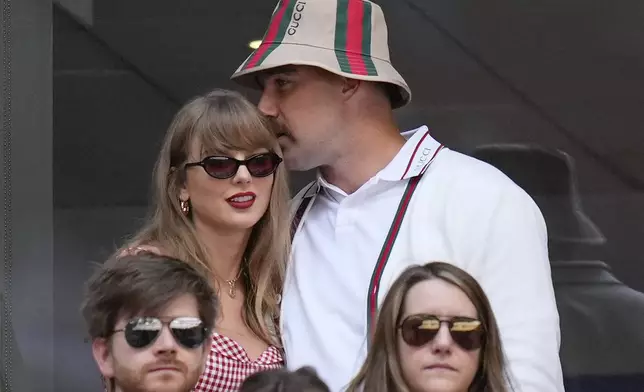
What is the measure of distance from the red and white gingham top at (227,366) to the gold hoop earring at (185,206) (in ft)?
1.08

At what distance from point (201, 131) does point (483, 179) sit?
0.68 metres

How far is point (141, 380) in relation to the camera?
5.76 ft

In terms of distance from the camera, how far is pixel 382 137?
104 inches

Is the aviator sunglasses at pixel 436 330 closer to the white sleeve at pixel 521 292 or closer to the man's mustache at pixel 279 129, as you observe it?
the white sleeve at pixel 521 292

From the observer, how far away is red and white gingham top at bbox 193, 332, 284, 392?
2256 millimetres

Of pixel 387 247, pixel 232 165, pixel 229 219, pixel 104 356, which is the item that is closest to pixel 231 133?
pixel 232 165

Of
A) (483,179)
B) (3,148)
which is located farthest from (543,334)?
(3,148)

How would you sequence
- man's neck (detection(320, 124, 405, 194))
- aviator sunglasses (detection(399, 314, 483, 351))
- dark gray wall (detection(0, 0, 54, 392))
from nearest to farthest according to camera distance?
aviator sunglasses (detection(399, 314, 483, 351))
man's neck (detection(320, 124, 405, 194))
dark gray wall (detection(0, 0, 54, 392))

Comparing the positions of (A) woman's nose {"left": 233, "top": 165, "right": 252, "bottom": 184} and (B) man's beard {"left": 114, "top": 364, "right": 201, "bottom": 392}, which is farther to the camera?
(A) woman's nose {"left": 233, "top": 165, "right": 252, "bottom": 184}

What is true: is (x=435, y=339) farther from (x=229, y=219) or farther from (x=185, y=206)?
(x=185, y=206)

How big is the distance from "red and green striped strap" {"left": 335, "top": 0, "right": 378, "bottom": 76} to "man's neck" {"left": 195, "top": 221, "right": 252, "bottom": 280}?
499mm

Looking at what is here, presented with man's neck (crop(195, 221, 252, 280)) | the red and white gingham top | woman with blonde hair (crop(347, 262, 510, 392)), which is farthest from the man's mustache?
woman with blonde hair (crop(347, 262, 510, 392))

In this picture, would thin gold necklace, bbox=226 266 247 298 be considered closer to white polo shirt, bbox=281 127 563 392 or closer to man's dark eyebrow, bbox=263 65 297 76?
white polo shirt, bbox=281 127 563 392

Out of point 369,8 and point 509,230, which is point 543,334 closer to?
point 509,230
